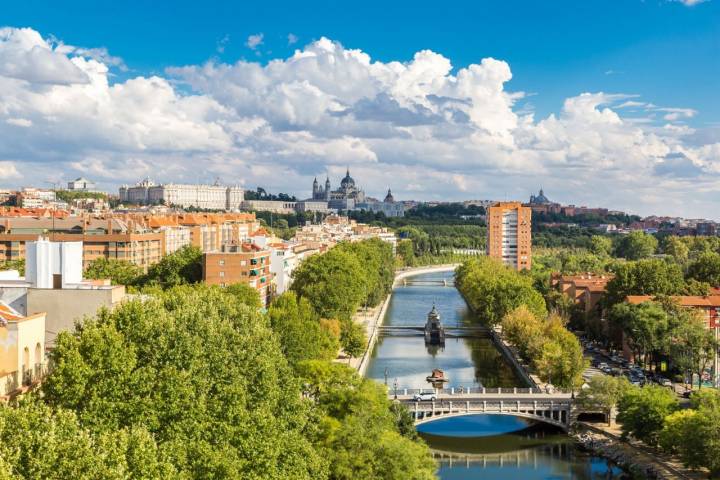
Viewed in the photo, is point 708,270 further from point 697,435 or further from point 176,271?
point 697,435

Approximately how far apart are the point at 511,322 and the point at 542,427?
1433cm

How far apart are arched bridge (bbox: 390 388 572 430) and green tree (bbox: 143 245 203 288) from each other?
19804 millimetres

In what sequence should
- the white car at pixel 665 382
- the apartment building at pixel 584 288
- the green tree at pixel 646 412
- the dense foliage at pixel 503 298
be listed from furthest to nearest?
the apartment building at pixel 584 288 → the dense foliage at pixel 503 298 → the white car at pixel 665 382 → the green tree at pixel 646 412

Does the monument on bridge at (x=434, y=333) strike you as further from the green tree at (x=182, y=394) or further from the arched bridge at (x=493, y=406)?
the green tree at (x=182, y=394)

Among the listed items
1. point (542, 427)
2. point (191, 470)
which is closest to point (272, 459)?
point (191, 470)

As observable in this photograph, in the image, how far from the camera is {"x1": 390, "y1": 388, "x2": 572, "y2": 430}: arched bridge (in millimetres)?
37719

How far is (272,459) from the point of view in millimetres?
19312

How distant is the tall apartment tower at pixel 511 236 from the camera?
115 meters

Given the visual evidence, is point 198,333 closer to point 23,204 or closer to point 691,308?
point 691,308

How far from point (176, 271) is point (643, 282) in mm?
31103

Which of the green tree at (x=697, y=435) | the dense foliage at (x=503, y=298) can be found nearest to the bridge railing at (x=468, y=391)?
the green tree at (x=697, y=435)

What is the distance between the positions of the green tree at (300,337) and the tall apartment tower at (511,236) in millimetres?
69757

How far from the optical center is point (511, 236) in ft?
380

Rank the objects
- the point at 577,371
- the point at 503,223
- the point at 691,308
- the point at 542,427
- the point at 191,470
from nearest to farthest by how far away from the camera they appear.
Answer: the point at 191,470
the point at 542,427
the point at 577,371
the point at 691,308
the point at 503,223
